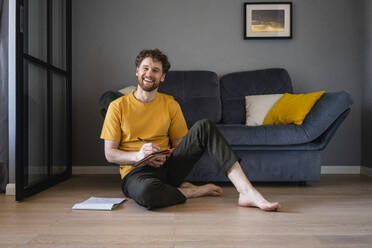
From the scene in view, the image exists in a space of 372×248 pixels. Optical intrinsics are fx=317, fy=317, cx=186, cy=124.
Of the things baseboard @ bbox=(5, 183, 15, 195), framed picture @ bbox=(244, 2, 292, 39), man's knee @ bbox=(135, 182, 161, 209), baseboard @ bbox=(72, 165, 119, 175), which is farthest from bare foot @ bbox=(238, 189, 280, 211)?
framed picture @ bbox=(244, 2, 292, 39)

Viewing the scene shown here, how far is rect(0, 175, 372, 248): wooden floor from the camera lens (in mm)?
1326

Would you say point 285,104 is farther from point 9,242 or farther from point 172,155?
point 9,242

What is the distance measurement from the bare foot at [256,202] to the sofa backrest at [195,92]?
4.39 feet

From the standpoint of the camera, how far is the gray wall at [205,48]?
3.39m

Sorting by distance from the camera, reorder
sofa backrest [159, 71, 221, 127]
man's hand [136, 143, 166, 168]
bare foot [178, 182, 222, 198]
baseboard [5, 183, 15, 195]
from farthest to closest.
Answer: sofa backrest [159, 71, 221, 127] < baseboard [5, 183, 15, 195] < bare foot [178, 182, 222, 198] < man's hand [136, 143, 166, 168]

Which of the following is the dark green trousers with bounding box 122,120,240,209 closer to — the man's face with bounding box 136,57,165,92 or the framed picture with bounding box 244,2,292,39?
the man's face with bounding box 136,57,165,92

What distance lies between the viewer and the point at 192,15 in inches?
136

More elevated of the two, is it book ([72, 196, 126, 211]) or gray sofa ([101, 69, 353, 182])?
gray sofa ([101, 69, 353, 182])

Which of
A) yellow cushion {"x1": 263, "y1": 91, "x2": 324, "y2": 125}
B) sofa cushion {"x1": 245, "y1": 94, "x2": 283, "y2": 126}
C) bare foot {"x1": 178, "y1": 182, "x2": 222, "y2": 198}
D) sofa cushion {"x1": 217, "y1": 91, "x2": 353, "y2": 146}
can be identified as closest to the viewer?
bare foot {"x1": 178, "y1": 182, "x2": 222, "y2": 198}

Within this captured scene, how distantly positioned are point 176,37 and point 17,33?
170 cm

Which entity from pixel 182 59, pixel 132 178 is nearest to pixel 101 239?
pixel 132 178

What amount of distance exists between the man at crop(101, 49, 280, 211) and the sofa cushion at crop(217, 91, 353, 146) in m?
0.57

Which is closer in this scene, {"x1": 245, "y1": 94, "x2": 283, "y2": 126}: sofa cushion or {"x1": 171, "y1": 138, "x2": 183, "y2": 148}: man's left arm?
{"x1": 171, "y1": 138, "x2": 183, "y2": 148}: man's left arm

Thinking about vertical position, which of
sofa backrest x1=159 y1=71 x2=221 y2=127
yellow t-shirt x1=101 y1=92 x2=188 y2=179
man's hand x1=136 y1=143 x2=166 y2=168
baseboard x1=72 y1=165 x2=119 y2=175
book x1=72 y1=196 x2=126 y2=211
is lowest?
baseboard x1=72 y1=165 x2=119 y2=175
